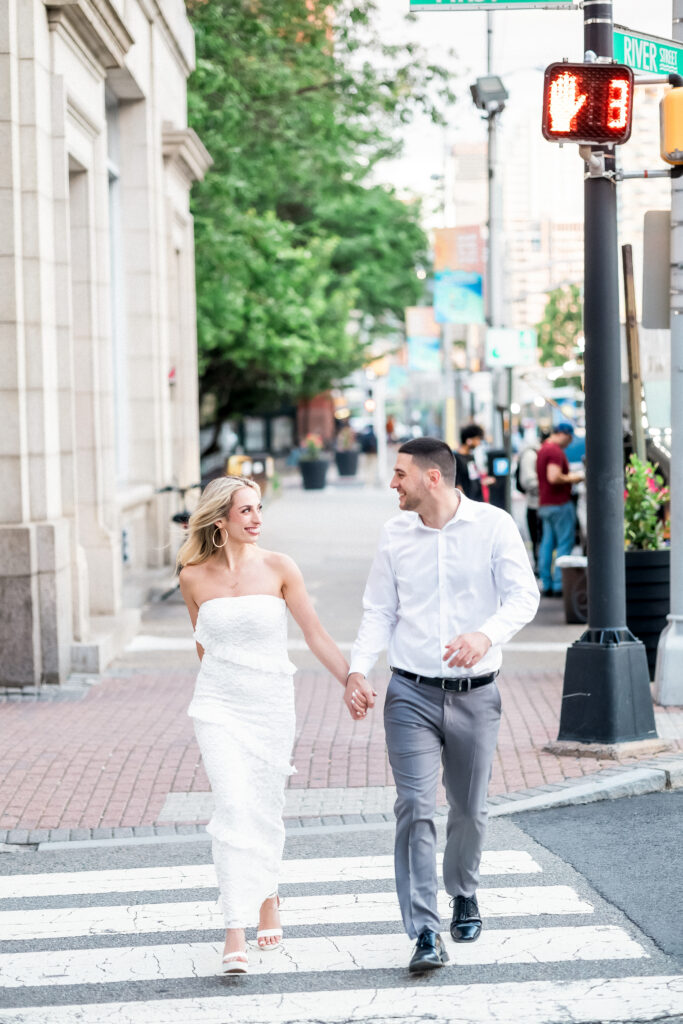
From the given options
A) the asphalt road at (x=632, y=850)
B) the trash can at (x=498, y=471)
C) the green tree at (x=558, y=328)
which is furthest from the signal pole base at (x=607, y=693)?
the green tree at (x=558, y=328)

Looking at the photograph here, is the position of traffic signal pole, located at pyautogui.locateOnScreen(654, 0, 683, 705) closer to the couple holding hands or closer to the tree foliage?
the couple holding hands

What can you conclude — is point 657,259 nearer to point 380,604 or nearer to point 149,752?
point 149,752

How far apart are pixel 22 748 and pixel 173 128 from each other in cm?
1119

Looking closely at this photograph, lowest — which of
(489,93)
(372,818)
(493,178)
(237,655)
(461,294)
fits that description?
(372,818)

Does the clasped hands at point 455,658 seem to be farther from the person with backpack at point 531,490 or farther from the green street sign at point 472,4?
the person with backpack at point 531,490

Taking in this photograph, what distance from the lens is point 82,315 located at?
43.4 ft

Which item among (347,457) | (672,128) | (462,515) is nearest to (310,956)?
(462,515)

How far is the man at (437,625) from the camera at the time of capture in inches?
204

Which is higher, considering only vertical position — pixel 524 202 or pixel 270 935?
pixel 524 202

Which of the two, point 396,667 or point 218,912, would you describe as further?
point 218,912

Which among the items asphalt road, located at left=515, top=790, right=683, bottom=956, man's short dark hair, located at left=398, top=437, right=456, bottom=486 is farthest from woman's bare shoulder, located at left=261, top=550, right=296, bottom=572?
asphalt road, located at left=515, top=790, right=683, bottom=956

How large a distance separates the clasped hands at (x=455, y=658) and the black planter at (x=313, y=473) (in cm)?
3684

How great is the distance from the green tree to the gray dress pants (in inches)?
4017

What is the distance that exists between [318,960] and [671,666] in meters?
5.04
